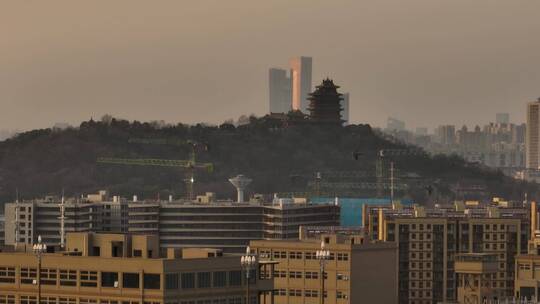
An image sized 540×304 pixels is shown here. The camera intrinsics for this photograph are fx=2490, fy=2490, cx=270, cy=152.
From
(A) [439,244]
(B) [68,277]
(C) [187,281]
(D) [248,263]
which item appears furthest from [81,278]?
(A) [439,244]

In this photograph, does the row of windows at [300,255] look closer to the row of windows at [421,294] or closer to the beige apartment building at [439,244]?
the beige apartment building at [439,244]

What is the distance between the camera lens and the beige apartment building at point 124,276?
94375 mm

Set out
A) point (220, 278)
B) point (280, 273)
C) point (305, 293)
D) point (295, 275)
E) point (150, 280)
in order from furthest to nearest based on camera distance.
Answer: point (280, 273)
point (295, 275)
point (305, 293)
point (220, 278)
point (150, 280)

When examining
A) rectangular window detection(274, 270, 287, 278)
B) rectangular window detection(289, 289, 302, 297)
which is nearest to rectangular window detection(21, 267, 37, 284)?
rectangular window detection(274, 270, 287, 278)

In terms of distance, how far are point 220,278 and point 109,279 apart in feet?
14.0

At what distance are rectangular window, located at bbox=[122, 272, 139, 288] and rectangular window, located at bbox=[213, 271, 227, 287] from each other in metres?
3.06

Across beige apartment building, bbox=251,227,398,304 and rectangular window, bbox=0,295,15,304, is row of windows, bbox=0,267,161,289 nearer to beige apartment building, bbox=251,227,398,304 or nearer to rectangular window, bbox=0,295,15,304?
rectangular window, bbox=0,295,15,304

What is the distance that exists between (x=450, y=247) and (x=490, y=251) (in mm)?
3423

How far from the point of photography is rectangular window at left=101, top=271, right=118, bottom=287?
95375mm

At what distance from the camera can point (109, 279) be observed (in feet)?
314

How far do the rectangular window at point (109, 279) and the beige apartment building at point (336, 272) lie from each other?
1022 inches

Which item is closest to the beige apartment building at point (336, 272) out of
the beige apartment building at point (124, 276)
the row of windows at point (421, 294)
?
the beige apartment building at point (124, 276)

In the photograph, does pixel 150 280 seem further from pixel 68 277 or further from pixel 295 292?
pixel 295 292

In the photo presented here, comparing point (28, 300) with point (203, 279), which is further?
point (28, 300)
